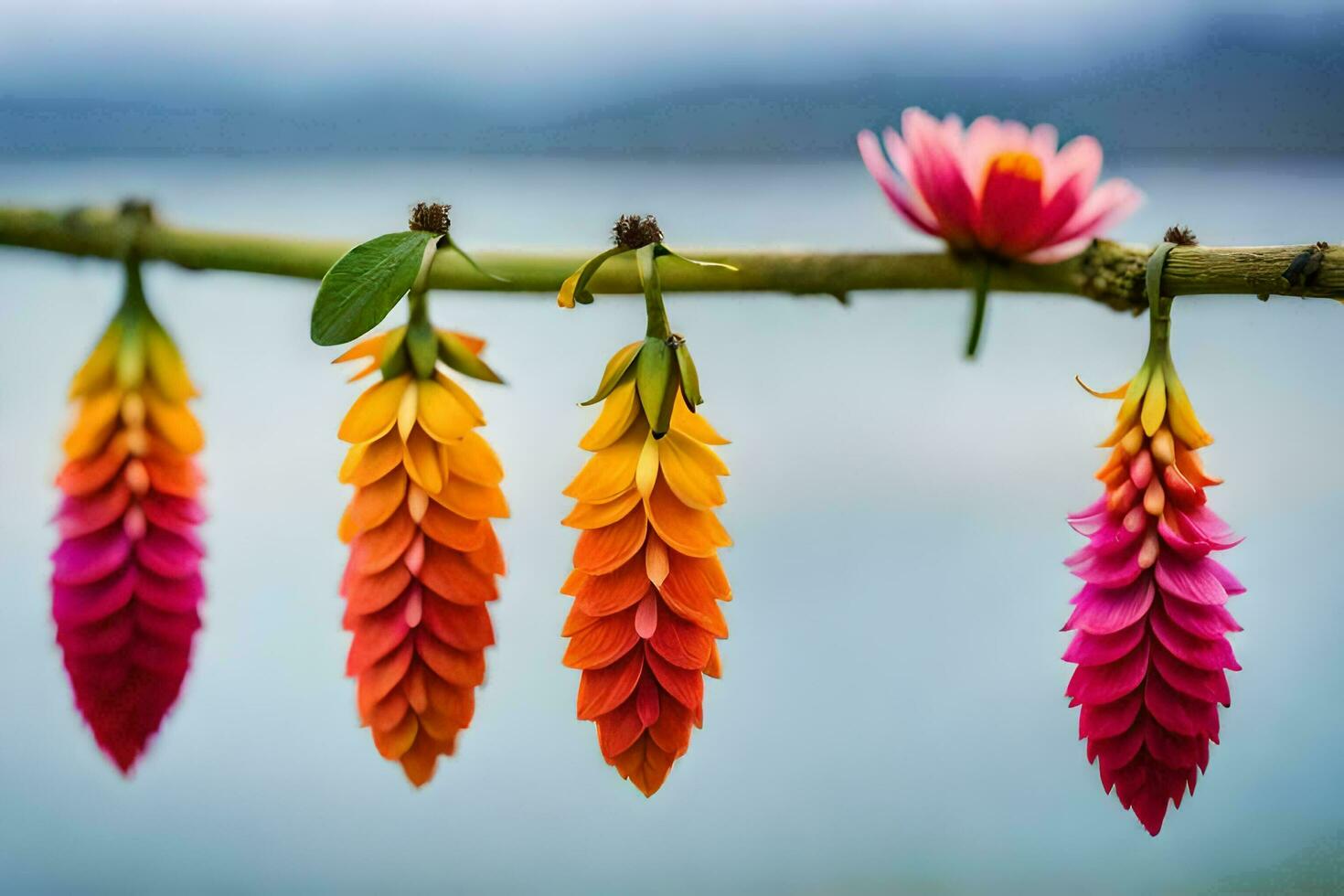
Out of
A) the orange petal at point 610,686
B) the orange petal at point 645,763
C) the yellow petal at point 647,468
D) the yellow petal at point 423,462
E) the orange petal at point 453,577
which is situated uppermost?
the yellow petal at point 647,468

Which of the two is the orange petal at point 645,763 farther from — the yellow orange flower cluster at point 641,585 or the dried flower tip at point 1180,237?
the dried flower tip at point 1180,237

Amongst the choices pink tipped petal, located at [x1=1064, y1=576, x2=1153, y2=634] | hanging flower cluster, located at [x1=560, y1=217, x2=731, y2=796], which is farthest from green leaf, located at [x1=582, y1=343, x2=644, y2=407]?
pink tipped petal, located at [x1=1064, y1=576, x2=1153, y2=634]

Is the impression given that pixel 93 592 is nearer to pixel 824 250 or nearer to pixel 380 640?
pixel 380 640

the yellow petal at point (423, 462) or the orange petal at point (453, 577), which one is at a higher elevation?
the yellow petal at point (423, 462)

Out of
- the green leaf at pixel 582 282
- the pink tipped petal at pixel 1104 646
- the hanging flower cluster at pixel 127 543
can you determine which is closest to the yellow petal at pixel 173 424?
the hanging flower cluster at pixel 127 543

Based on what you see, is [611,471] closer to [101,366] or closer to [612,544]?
[612,544]

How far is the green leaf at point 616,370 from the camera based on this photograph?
0.74 ft

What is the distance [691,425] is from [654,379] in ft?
0.05

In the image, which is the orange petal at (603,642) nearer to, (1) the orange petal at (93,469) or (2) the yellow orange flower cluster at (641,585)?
(2) the yellow orange flower cluster at (641,585)

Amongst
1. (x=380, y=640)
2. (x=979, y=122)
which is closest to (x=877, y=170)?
(x=979, y=122)

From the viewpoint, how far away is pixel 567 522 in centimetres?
22

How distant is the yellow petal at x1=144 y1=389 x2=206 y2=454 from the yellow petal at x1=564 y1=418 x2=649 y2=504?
Result: 4.1 inches

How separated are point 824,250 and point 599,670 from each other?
0.10m

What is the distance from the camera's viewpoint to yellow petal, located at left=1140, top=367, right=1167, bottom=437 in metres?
0.22
